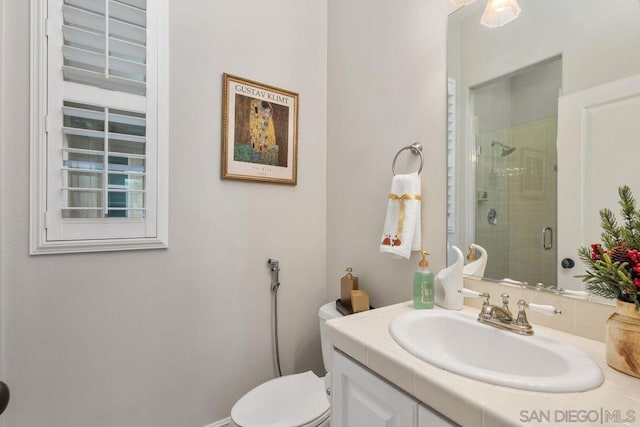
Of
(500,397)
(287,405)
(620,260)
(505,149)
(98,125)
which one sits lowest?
(287,405)

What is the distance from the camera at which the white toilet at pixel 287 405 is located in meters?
1.13

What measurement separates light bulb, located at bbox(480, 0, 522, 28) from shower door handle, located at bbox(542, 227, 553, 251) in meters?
0.73

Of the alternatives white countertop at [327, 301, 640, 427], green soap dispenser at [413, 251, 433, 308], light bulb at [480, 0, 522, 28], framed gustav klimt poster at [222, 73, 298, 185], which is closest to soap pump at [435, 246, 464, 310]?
green soap dispenser at [413, 251, 433, 308]

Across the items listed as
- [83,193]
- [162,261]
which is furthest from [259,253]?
[83,193]

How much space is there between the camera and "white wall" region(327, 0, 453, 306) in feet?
4.14

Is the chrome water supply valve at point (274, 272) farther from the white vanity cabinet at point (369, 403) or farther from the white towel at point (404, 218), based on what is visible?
the white vanity cabinet at point (369, 403)

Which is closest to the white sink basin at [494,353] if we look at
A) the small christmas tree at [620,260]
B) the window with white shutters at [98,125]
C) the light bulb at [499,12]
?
the small christmas tree at [620,260]

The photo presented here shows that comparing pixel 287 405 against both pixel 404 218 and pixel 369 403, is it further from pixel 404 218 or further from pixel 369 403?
pixel 404 218

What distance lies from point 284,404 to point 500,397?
37.8 inches

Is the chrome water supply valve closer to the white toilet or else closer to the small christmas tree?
the white toilet

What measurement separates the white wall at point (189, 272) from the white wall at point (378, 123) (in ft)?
0.43

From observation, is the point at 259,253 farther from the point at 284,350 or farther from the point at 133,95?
the point at 133,95

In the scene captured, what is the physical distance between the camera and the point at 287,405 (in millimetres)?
1241

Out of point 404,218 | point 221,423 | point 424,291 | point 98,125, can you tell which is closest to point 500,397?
point 424,291
